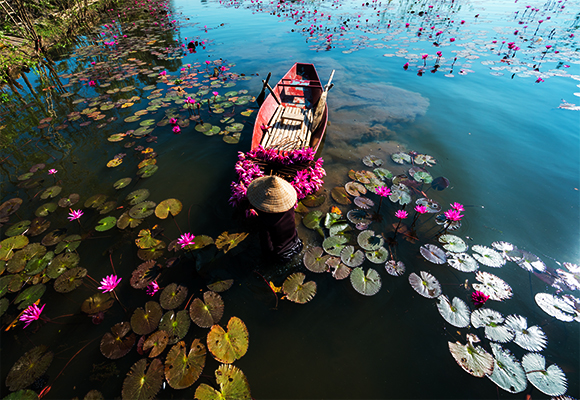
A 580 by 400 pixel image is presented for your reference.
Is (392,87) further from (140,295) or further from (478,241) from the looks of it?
(140,295)

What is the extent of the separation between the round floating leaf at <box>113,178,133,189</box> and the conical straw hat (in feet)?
13.8

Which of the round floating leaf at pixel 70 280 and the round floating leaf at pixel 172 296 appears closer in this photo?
the round floating leaf at pixel 172 296

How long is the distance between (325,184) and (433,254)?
9.13 ft

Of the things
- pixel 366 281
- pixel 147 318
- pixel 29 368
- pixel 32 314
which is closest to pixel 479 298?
pixel 366 281

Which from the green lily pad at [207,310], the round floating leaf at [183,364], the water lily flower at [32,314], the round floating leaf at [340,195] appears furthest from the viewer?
the round floating leaf at [340,195]

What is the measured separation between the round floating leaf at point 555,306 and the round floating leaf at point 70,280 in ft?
24.8

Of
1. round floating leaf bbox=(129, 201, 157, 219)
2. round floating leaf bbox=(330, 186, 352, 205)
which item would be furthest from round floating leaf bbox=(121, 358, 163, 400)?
round floating leaf bbox=(330, 186, 352, 205)

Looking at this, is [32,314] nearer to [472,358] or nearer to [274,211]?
[274,211]

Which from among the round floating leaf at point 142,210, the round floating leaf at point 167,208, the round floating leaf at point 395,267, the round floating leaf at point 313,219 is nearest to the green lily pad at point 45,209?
the round floating leaf at point 142,210

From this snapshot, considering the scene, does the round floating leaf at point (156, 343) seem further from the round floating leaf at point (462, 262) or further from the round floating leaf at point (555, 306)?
the round floating leaf at point (555, 306)

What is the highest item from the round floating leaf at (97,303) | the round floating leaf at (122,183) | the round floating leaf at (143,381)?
the round floating leaf at (122,183)

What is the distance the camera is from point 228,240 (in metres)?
4.26

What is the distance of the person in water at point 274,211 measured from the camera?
2945 millimetres

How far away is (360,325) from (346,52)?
1519cm
